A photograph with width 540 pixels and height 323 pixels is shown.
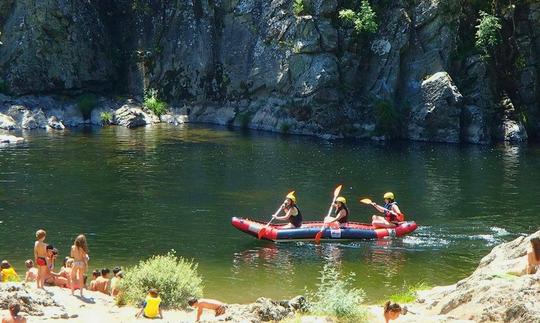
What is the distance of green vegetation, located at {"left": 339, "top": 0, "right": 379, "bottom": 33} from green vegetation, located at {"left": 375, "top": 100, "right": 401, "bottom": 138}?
5.37 m

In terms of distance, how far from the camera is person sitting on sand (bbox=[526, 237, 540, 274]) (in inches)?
646

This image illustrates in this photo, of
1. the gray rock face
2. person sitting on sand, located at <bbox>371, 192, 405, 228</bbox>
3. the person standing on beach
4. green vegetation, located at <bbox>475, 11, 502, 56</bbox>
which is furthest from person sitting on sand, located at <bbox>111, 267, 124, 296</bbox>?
green vegetation, located at <bbox>475, 11, 502, 56</bbox>

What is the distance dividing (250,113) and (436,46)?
589 inches

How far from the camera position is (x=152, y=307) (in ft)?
56.1

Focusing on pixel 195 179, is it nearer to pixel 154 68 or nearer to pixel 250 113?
pixel 250 113

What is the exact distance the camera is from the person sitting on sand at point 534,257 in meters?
16.4

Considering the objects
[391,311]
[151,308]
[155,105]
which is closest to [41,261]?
[151,308]

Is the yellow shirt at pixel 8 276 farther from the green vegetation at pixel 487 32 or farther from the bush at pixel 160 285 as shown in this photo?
the green vegetation at pixel 487 32

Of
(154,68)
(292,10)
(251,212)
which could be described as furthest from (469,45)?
(251,212)

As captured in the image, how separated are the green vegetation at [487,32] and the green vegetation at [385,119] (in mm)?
7727

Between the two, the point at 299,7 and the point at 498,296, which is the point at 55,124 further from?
the point at 498,296

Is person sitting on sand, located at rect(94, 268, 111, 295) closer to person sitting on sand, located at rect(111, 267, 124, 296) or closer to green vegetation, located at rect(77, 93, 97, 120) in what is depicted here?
person sitting on sand, located at rect(111, 267, 124, 296)

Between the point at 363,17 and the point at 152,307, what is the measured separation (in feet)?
137

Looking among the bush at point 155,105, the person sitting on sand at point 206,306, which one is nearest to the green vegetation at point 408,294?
the person sitting on sand at point 206,306
